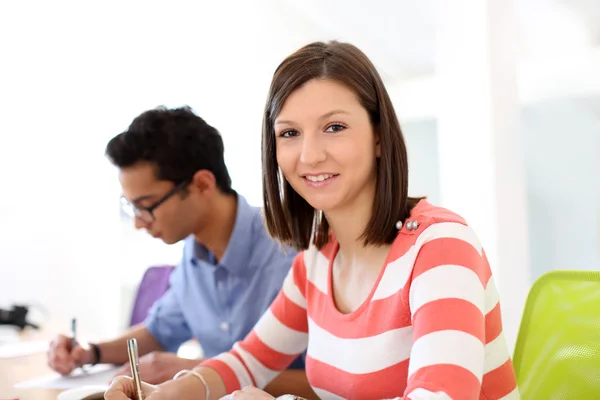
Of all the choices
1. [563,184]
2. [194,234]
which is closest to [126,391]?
[194,234]

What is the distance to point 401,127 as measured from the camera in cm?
97

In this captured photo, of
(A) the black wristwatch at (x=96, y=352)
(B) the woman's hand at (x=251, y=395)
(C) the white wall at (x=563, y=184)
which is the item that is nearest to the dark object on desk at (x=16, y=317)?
(A) the black wristwatch at (x=96, y=352)

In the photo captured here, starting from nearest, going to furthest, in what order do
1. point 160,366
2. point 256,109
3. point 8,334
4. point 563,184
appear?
point 160,366
point 8,334
point 563,184
point 256,109

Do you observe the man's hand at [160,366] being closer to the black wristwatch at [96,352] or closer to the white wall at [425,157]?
the black wristwatch at [96,352]

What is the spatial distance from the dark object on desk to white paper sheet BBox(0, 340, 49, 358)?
177mm

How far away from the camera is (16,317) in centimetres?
205

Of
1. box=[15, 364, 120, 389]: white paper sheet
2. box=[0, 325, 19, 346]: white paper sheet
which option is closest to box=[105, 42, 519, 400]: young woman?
box=[15, 364, 120, 389]: white paper sheet

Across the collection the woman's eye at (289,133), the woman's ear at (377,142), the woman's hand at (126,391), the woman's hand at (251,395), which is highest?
the woman's eye at (289,133)

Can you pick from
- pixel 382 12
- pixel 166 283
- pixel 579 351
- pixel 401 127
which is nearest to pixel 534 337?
pixel 579 351

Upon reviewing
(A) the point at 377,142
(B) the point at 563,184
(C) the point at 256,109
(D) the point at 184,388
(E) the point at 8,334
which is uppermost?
(C) the point at 256,109

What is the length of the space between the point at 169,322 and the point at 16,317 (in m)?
0.67

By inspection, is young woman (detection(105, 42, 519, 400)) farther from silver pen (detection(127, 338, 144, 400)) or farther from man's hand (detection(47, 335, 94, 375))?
man's hand (detection(47, 335, 94, 375))

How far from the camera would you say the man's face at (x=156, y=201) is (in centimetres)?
161

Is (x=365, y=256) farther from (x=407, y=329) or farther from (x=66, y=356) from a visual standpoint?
(x=66, y=356)
